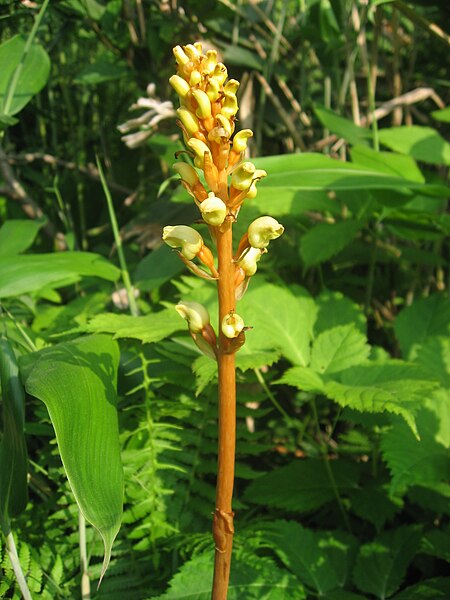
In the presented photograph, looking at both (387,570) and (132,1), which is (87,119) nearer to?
(132,1)

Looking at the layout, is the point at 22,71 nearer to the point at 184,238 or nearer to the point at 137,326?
the point at 137,326

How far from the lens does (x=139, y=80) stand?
6.91ft

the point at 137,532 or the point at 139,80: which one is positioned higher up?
the point at 139,80

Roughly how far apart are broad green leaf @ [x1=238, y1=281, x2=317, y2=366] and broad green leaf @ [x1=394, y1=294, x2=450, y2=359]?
20 cm

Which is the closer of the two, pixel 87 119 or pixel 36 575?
pixel 36 575

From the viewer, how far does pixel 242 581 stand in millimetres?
920

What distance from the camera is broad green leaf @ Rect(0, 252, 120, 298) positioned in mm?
1115

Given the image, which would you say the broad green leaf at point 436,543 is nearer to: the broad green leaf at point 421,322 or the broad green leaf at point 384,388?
the broad green leaf at point 384,388

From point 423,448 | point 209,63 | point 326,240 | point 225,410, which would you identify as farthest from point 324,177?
point 225,410

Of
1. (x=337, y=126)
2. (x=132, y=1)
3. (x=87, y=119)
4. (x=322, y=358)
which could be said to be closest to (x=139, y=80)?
(x=132, y=1)

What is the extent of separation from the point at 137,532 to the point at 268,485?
34cm

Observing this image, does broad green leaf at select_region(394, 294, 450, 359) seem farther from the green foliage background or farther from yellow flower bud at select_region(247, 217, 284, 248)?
yellow flower bud at select_region(247, 217, 284, 248)

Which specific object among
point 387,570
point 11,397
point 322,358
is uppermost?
point 11,397

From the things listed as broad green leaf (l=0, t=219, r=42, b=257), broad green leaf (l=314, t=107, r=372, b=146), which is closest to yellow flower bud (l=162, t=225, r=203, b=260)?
broad green leaf (l=0, t=219, r=42, b=257)
